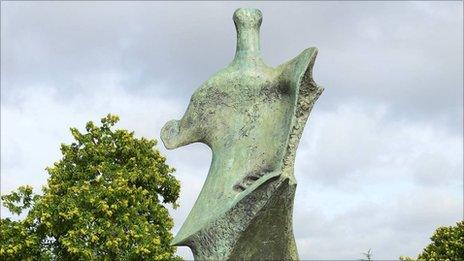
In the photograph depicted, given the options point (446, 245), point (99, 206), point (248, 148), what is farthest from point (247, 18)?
point (446, 245)

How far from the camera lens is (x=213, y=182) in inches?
270

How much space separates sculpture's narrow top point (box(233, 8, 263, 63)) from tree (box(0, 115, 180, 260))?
1748cm

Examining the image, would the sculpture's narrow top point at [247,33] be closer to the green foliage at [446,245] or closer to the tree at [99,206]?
the tree at [99,206]

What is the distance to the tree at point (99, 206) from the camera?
24.4 meters

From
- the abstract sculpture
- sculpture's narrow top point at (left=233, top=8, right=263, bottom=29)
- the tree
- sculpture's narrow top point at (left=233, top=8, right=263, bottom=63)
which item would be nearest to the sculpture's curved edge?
the abstract sculpture

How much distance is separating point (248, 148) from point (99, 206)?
60.4ft

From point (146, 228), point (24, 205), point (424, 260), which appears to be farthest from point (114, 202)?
point (424, 260)

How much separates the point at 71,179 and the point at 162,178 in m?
→ 3.31

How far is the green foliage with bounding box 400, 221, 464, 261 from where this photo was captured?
2858 cm

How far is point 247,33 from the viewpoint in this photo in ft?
24.3

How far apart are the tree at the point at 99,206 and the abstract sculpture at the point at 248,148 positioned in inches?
688

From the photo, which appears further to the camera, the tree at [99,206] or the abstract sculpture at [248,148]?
the tree at [99,206]

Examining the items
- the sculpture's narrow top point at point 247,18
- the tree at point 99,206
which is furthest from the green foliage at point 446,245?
the sculpture's narrow top point at point 247,18

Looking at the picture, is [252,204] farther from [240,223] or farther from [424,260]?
[424,260]
